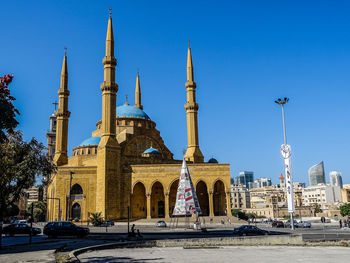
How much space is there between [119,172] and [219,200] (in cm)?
1609

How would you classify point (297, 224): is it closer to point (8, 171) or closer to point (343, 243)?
point (343, 243)

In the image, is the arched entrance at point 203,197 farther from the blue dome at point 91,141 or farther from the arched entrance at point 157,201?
the blue dome at point 91,141

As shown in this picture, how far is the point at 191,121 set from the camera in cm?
5212

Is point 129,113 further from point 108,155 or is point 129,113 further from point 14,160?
point 14,160

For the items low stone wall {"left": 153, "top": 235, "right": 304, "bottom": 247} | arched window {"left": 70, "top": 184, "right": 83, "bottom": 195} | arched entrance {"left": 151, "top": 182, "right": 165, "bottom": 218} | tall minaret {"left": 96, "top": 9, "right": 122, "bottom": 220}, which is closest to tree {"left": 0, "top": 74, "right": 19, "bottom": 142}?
low stone wall {"left": 153, "top": 235, "right": 304, "bottom": 247}

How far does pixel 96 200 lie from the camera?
44.1 meters

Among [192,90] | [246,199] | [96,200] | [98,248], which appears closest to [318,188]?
[246,199]

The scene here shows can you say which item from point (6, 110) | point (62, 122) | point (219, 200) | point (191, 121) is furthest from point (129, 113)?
point (6, 110)

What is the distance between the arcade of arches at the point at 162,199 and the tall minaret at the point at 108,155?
3.69 m

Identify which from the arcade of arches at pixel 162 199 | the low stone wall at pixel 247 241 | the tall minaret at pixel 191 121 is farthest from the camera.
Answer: the tall minaret at pixel 191 121

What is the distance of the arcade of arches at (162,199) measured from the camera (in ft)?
152

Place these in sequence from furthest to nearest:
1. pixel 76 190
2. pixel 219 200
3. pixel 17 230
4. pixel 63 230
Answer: pixel 219 200 → pixel 76 190 → pixel 17 230 → pixel 63 230

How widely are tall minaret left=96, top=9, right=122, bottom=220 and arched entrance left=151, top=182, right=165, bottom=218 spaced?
6.31 metres

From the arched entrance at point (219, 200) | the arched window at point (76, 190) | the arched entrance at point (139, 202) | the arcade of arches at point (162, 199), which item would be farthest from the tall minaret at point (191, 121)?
the arched window at point (76, 190)
